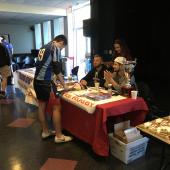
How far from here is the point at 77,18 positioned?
715cm

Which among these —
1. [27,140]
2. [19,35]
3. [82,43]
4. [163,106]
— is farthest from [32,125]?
[19,35]

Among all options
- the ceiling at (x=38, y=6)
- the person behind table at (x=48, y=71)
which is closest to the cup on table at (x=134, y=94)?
the person behind table at (x=48, y=71)

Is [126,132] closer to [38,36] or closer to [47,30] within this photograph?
→ [47,30]

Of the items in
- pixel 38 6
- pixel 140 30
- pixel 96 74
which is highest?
pixel 38 6

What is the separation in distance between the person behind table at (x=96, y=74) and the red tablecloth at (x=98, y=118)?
542 mm

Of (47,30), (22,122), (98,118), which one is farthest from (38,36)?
(98,118)

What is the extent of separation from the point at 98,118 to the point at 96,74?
111 centimetres

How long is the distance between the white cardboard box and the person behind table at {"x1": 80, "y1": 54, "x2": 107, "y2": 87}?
3.03ft

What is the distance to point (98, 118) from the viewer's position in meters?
2.18

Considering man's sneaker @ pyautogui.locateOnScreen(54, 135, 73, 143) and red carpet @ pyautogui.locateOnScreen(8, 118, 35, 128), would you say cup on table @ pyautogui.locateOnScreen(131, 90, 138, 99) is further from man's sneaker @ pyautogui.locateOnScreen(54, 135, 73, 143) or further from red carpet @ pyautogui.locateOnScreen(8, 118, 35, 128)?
red carpet @ pyautogui.locateOnScreen(8, 118, 35, 128)

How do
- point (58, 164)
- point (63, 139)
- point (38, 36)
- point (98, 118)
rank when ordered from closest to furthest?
point (98, 118) → point (58, 164) → point (63, 139) → point (38, 36)

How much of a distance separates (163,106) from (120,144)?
1.70 meters

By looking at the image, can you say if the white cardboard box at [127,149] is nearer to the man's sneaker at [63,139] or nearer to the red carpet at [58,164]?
the red carpet at [58,164]

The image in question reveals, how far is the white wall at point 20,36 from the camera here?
10.4 m
